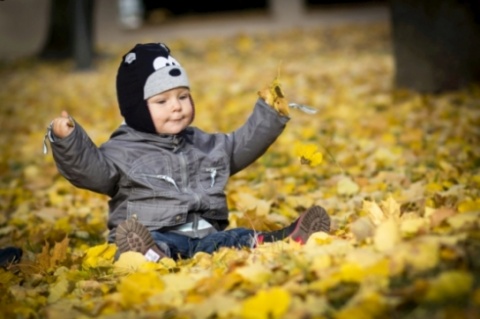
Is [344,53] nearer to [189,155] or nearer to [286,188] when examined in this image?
[286,188]

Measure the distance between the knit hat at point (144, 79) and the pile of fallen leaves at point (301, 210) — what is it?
62 cm

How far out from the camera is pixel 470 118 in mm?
7254

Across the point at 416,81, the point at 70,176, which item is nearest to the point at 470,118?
the point at 416,81

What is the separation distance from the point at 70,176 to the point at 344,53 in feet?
32.8

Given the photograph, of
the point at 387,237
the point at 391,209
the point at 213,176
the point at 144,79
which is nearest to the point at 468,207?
the point at 391,209

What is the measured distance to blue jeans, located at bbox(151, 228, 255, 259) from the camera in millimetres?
3910

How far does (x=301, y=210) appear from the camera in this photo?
5000mm

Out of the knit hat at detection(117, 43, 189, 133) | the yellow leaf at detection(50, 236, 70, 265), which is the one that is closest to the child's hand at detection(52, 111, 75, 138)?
the knit hat at detection(117, 43, 189, 133)

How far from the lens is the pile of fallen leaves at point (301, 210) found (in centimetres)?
273

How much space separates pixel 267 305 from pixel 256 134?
1.66 metres

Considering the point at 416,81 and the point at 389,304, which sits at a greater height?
the point at 389,304

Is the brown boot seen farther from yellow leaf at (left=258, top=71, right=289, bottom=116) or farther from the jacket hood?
the jacket hood

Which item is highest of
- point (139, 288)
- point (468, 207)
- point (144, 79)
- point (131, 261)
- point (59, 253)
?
point (144, 79)

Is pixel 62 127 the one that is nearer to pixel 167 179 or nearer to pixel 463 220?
pixel 167 179
